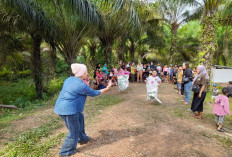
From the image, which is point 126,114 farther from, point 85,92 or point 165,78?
point 165,78

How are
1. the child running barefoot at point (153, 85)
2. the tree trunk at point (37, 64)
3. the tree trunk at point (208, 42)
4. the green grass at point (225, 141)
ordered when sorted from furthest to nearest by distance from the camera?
the tree trunk at point (37, 64)
the tree trunk at point (208, 42)
the child running barefoot at point (153, 85)
the green grass at point (225, 141)

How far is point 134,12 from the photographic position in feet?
21.2

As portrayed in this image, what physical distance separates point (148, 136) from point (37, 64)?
8.50m

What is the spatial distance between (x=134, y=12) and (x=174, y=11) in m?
9.74

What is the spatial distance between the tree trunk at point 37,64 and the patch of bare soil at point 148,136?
6.55 metres

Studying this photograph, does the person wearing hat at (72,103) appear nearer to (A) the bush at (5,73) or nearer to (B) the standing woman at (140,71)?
(B) the standing woman at (140,71)

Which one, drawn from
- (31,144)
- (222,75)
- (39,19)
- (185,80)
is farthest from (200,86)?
(222,75)

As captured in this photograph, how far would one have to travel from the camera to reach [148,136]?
3512 millimetres

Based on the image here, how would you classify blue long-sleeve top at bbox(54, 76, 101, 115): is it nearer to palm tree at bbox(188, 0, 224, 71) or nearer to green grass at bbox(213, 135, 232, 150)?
green grass at bbox(213, 135, 232, 150)

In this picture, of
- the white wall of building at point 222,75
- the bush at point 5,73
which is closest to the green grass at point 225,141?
the white wall of building at point 222,75

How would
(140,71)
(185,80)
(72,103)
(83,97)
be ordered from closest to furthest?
(72,103) → (83,97) → (185,80) → (140,71)

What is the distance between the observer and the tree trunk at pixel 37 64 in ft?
31.3

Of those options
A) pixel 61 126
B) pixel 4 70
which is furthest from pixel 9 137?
pixel 4 70

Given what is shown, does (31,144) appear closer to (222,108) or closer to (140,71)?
(222,108)
